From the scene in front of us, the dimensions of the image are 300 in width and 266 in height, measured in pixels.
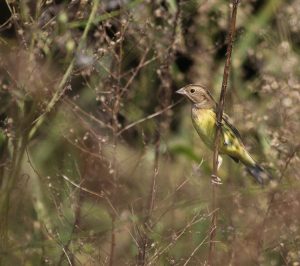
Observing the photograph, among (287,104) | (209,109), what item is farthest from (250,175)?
(287,104)

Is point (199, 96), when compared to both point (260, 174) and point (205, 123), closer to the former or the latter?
point (205, 123)

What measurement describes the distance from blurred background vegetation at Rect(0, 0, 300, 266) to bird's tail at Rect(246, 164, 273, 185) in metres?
0.05

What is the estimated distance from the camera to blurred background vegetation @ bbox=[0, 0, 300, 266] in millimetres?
3635

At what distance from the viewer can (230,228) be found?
378 cm

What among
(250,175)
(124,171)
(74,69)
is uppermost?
(74,69)

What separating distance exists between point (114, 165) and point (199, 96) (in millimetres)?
1400

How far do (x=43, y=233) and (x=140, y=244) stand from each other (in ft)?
1.80

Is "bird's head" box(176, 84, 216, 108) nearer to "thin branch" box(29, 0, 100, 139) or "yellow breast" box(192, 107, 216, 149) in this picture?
"yellow breast" box(192, 107, 216, 149)

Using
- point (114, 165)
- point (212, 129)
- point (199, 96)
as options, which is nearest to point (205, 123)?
point (212, 129)

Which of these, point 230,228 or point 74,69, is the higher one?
point 74,69

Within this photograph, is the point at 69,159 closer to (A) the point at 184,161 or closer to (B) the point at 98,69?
(B) the point at 98,69

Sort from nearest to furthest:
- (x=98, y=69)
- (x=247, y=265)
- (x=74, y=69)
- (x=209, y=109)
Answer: (x=247, y=265) < (x=74, y=69) < (x=98, y=69) < (x=209, y=109)

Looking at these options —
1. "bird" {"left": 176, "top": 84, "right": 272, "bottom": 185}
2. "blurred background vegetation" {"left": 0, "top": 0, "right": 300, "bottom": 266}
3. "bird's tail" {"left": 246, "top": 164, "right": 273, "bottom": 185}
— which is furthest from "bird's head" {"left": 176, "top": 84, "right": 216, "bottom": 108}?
"bird's tail" {"left": 246, "top": 164, "right": 273, "bottom": 185}

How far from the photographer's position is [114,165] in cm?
404
